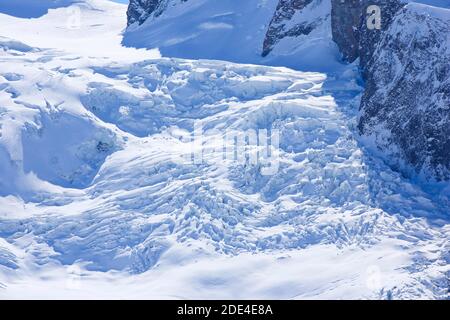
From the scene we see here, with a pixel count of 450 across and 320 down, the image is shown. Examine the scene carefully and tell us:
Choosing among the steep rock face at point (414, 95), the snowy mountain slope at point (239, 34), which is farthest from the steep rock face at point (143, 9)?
the steep rock face at point (414, 95)

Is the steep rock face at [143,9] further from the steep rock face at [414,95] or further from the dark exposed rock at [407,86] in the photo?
the steep rock face at [414,95]

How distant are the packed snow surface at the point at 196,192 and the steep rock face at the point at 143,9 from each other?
6.25 m

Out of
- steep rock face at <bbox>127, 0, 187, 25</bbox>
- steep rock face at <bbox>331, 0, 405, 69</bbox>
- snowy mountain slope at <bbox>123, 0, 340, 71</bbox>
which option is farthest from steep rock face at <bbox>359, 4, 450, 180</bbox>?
steep rock face at <bbox>127, 0, 187, 25</bbox>

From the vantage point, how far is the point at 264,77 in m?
39.8

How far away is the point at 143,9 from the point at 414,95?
1957 centimetres

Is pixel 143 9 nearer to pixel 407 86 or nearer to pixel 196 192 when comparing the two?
pixel 196 192

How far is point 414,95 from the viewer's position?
111ft

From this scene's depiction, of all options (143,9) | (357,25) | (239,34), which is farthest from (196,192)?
(143,9)

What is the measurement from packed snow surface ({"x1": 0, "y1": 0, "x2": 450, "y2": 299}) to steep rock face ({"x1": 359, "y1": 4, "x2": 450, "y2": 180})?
3.48 feet

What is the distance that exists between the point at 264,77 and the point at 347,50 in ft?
13.0

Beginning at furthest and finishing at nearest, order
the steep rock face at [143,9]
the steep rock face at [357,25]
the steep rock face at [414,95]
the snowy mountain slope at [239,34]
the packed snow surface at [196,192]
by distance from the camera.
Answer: the steep rock face at [143,9], the snowy mountain slope at [239,34], the steep rock face at [357,25], the steep rock face at [414,95], the packed snow surface at [196,192]

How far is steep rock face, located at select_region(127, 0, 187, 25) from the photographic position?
48.0 meters

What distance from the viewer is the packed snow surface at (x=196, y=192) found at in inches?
1136

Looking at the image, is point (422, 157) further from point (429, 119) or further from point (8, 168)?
point (8, 168)
